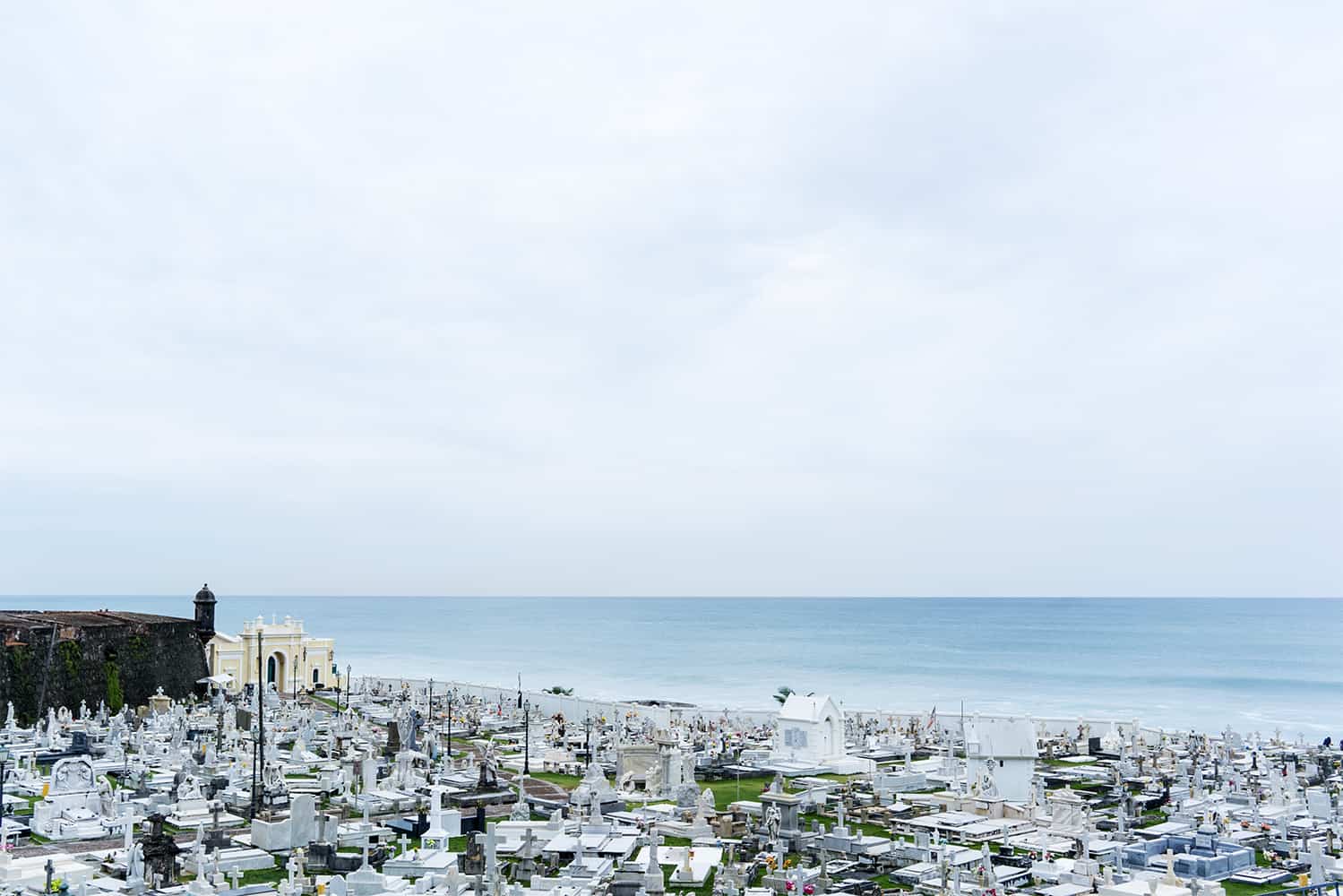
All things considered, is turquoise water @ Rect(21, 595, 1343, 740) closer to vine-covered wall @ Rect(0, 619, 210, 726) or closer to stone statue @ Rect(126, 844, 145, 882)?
vine-covered wall @ Rect(0, 619, 210, 726)

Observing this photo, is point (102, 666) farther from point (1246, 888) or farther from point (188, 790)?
point (1246, 888)

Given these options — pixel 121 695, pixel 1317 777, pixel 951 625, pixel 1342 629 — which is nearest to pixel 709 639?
pixel 951 625

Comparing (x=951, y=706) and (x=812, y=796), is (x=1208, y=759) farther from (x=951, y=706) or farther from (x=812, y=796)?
(x=951, y=706)

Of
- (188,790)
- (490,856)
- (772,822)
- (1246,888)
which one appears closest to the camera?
(490,856)

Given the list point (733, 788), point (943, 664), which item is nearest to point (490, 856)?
point (733, 788)

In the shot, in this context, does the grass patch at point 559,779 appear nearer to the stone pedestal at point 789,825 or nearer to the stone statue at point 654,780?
Result: the stone statue at point 654,780

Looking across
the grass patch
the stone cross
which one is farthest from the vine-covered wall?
the stone cross
